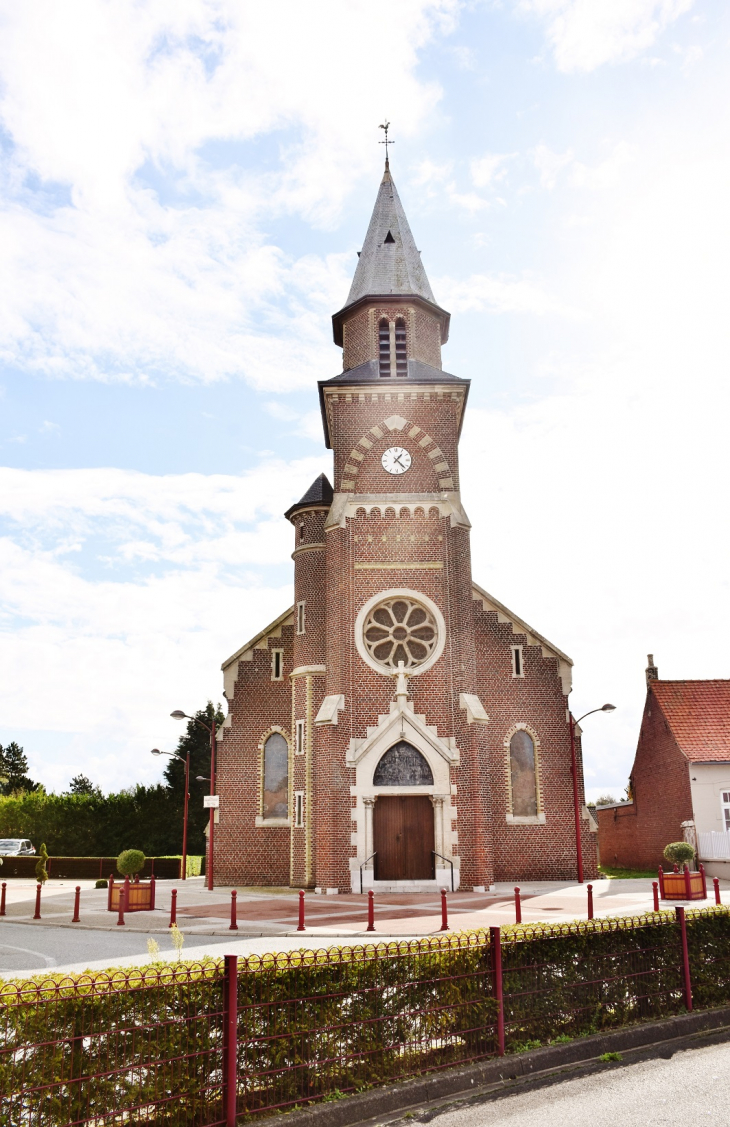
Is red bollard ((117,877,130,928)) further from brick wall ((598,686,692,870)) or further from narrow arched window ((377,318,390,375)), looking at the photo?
brick wall ((598,686,692,870))

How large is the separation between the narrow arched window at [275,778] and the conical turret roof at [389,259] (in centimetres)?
1724

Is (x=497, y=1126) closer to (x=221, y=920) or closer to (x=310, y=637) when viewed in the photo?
(x=221, y=920)

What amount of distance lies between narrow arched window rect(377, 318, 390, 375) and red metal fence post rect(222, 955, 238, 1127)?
27.6 metres

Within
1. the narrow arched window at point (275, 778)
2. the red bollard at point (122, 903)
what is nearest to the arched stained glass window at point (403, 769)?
the narrow arched window at point (275, 778)

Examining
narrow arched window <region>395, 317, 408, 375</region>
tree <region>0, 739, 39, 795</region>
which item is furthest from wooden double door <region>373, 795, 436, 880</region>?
tree <region>0, 739, 39, 795</region>

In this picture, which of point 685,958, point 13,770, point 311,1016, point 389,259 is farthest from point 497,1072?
point 13,770

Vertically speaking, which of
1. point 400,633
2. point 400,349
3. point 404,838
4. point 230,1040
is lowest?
point 230,1040

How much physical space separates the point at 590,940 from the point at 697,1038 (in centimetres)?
173

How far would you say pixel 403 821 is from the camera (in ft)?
87.8

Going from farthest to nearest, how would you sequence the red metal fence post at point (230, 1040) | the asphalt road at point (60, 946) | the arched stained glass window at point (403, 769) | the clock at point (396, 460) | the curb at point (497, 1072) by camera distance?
1. the clock at point (396, 460)
2. the arched stained glass window at point (403, 769)
3. the asphalt road at point (60, 946)
4. the curb at point (497, 1072)
5. the red metal fence post at point (230, 1040)

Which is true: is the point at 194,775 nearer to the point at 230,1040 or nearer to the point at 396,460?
the point at 396,460

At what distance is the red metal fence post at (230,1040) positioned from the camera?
254 inches

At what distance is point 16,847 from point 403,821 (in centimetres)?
2889

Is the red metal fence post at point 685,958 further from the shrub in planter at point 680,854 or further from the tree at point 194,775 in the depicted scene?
the tree at point 194,775
